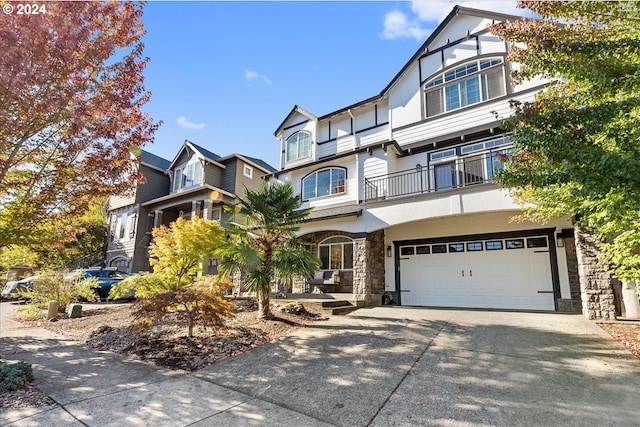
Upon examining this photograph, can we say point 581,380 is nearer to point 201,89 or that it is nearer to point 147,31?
point 147,31

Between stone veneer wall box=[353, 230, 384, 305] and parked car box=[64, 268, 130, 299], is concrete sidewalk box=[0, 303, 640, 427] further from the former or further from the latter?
parked car box=[64, 268, 130, 299]

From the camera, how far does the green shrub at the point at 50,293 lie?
10.1 meters

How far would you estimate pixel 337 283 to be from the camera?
1346 cm

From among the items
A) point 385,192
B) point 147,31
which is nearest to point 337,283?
point 385,192

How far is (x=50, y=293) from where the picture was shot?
10594 mm

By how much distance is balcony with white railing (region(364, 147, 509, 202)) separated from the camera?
37.9 feet

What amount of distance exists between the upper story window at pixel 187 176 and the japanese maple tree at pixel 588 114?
65.0ft

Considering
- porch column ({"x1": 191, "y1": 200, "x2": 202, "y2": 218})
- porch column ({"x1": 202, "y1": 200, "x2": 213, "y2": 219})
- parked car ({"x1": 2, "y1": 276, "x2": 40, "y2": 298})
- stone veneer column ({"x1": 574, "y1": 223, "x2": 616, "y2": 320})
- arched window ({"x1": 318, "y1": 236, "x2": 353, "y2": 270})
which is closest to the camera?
stone veneer column ({"x1": 574, "y1": 223, "x2": 616, "y2": 320})

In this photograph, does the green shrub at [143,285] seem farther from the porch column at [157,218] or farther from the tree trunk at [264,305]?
the porch column at [157,218]

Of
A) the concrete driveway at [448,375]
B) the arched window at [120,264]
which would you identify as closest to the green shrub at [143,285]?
the concrete driveway at [448,375]

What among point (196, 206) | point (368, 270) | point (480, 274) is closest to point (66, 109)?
point (368, 270)

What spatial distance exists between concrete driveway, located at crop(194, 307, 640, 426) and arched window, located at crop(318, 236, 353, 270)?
6391 mm

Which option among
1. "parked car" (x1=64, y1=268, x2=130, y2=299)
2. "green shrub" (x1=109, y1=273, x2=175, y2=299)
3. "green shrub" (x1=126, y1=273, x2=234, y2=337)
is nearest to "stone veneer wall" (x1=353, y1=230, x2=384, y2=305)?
"green shrub" (x1=126, y1=273, x2=234, y2=337)

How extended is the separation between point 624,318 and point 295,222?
336 inches
